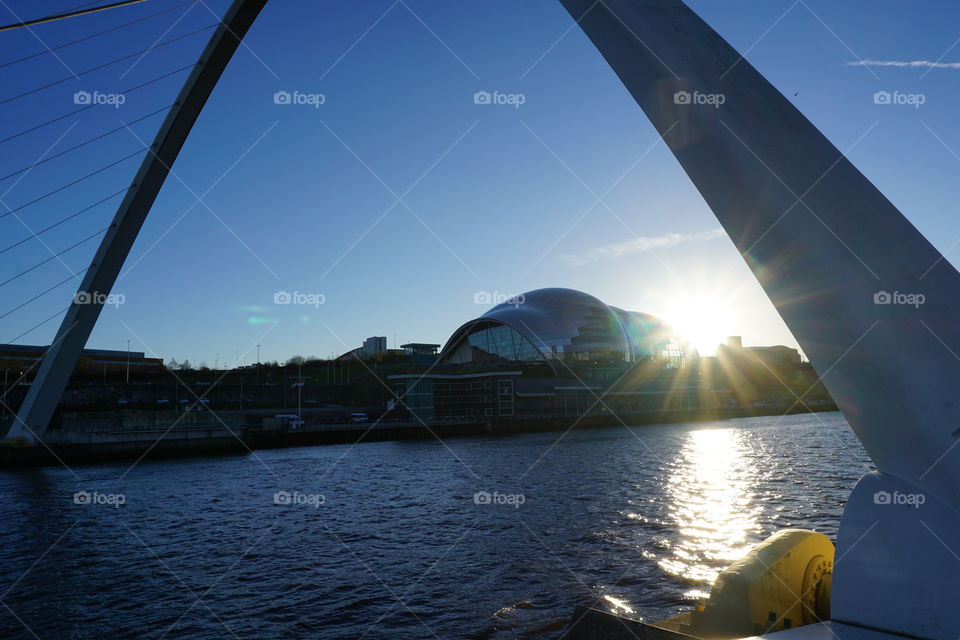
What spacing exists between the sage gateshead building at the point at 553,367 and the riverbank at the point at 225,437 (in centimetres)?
425

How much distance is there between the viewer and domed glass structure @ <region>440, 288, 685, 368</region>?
82688 mm

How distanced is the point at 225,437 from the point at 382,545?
32493mm

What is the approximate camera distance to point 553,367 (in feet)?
262

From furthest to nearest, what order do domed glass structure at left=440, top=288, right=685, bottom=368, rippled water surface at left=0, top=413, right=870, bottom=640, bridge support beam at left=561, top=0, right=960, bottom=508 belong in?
domed glass structure at left=440, top=288, right=685, bottom=368
rippled water surface at left=0, top=413, right=870, bottom=640
bridge support beam at left=561, top=0, right=960, bottom=508

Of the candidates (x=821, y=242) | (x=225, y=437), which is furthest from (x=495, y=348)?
(x=821, y=242)

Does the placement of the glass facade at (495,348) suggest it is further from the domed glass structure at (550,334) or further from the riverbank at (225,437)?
the riverbank at (225,437)

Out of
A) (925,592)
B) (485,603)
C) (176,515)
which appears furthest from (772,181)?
(176,515)

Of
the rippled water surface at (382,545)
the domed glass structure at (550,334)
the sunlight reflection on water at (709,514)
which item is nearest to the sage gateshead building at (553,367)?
the domed glass structure at (550,334)

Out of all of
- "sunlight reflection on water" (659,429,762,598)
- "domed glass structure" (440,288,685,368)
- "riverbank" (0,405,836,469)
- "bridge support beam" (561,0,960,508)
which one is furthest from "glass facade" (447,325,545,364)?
"bridge support beam" (561,0,960,508)

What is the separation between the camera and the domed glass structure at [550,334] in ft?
271

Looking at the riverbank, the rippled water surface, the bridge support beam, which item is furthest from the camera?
the riverbank

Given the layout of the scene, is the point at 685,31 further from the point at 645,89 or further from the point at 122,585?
the point at 122,585

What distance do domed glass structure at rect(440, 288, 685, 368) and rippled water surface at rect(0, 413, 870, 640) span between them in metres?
53.3

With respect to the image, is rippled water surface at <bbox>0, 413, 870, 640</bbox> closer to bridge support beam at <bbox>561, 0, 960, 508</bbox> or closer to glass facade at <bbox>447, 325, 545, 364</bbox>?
bridge support beam at <bbox>561, 0, 960, 508</bbox>
